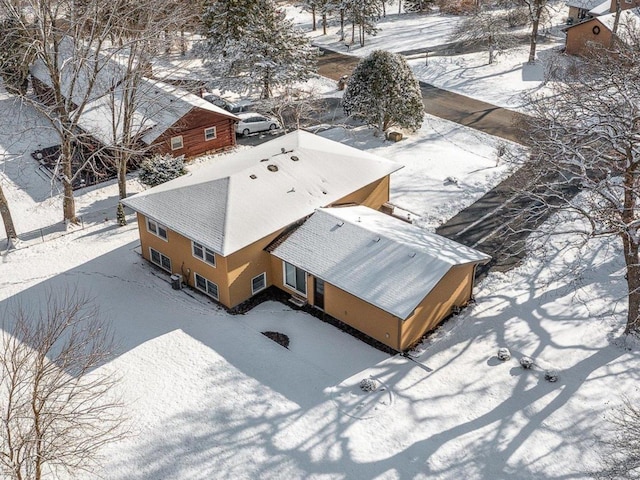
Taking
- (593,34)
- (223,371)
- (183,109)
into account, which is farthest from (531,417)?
(593,34)

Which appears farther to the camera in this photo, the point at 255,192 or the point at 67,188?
the point at 67,188

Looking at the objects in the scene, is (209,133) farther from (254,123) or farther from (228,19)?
(228,19)

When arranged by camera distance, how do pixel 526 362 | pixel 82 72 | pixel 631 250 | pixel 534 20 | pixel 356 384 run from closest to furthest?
1. pixel 356 384
2. pixel 631 250
3. pixel 526 362
4. pixel 82 72
5. pixel 534 20

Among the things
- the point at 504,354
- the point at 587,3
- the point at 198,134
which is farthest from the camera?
the point at 587,3

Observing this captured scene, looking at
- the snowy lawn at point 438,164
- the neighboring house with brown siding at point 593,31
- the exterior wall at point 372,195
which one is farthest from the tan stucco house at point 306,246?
the neighboring house with brown siding at point 593,31

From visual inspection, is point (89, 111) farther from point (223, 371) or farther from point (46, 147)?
point (223, 371)

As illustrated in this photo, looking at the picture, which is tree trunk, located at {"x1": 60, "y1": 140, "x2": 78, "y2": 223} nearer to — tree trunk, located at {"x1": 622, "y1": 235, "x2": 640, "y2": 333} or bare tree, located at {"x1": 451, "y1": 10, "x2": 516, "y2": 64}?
tree trunk, located at {"x1": 622, "y1": 235, "x2": 640, "y2": 333}

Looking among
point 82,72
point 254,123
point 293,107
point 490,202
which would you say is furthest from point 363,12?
point 490,202
